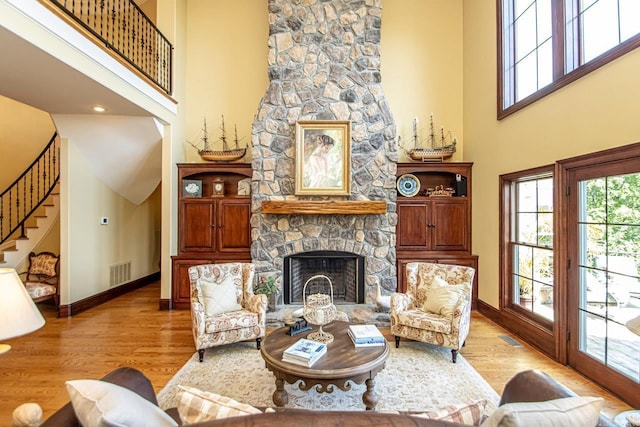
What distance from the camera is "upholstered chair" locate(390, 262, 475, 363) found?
3131 millimetres

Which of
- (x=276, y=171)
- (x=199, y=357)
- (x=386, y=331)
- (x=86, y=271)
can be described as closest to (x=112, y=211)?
(x=86, y=271)

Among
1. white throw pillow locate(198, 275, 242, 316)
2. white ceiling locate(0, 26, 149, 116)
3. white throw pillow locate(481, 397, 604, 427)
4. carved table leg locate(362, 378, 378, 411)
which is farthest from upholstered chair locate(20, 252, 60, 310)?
white throw pillow locate(481, 397, 604, 427)

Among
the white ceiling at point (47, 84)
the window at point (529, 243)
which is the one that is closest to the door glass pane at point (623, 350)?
the window at point (529, 243)

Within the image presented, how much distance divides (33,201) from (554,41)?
836cm

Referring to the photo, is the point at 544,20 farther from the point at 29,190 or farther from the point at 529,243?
the point at 29,190

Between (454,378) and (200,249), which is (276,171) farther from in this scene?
(454,378)

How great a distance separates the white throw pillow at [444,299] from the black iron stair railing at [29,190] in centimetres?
646

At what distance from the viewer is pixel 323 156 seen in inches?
187

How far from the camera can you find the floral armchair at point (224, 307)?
124 inches

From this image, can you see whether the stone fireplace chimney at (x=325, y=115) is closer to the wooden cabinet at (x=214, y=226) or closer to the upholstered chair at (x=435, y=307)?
the wooden cabinet at (x=214, y=226)

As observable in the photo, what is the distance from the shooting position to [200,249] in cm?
495

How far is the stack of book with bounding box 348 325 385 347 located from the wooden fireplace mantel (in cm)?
220

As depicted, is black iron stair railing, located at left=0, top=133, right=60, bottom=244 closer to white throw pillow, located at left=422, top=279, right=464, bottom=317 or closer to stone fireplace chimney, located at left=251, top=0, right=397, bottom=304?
stone fireplace chimney, located at left=251, top=0, right=397, bottom=304

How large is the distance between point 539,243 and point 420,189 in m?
2.05
